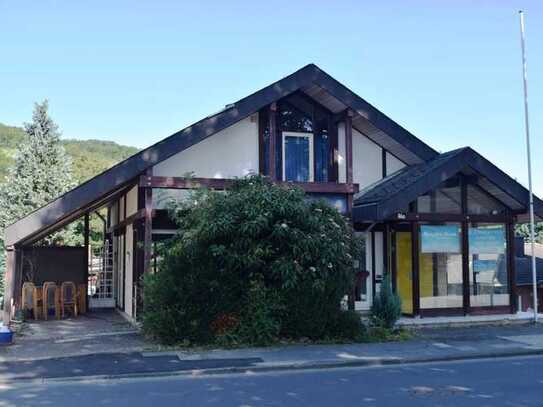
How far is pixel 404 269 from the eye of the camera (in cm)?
1614

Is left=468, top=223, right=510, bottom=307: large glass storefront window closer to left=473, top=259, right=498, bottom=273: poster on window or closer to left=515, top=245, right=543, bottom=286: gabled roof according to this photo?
left=473, top=259, right=498, bottom=273: poster on window

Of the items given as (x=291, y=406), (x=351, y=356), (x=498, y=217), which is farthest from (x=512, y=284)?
(x=291, y=406)

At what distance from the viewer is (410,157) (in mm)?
17297

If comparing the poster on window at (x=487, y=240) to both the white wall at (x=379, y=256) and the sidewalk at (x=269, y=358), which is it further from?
the sidewalk at (x=269, y=358)

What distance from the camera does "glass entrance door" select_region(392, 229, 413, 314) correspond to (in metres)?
15.9

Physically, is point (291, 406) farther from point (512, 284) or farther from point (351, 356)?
point (512, 284)

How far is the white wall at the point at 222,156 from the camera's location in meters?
15.3

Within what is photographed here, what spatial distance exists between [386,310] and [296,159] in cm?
499

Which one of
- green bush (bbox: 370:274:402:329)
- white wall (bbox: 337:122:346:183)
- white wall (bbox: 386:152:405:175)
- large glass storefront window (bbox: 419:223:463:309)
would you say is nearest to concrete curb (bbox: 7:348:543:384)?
green bush (bbox: 370:274:402:329)

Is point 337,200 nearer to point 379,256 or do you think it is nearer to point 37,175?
point 379,256

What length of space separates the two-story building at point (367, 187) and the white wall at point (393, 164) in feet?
0.22

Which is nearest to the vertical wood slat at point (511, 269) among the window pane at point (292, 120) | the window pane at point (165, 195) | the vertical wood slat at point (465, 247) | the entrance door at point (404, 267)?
the vertical wood slat at point (465, 247)

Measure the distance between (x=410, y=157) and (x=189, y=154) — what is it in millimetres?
6493

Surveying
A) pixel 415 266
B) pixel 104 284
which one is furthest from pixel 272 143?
pixel 104 284
